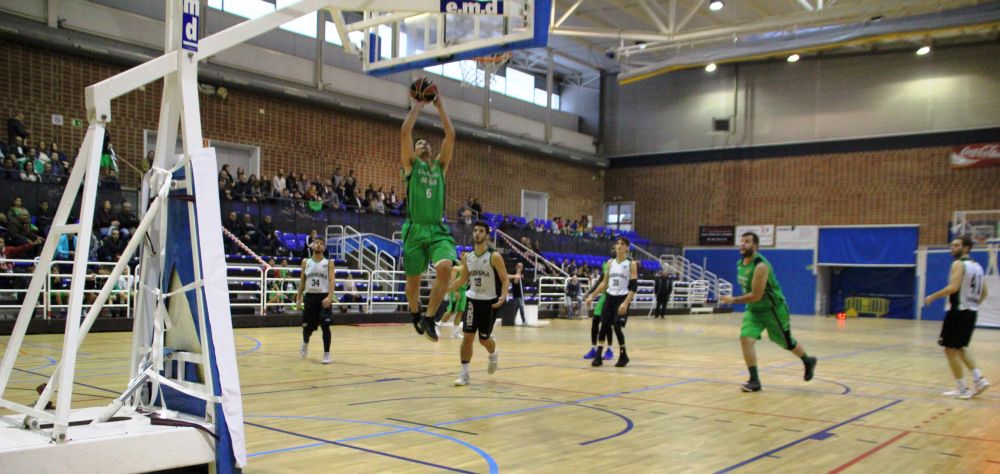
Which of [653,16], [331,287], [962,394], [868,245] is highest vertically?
[653,16]

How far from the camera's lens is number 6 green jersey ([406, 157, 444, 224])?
6.83 meters

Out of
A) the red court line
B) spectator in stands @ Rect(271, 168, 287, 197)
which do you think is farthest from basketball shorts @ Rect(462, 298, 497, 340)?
spectator in stands @ Rect(271, 168, 287, 197)

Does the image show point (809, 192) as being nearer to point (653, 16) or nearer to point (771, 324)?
point (653, 16)

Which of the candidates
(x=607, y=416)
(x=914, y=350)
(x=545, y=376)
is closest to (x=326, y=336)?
(x=545, y=376)

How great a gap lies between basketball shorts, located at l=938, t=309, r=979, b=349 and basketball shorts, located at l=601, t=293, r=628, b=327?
4093 mm

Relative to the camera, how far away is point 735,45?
29422mm

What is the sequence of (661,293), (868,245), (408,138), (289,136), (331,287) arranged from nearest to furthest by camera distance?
(408,138)
(331,287)
(289,136)
(661,293)
(868,245)

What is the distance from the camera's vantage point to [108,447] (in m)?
3.74

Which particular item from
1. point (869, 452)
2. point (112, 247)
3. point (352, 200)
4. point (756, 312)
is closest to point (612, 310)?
point (756, 312)

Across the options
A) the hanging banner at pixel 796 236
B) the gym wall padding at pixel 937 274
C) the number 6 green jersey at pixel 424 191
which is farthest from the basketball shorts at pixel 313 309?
the hanging banner at pixel 796 236

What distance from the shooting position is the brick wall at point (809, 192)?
3122 cm

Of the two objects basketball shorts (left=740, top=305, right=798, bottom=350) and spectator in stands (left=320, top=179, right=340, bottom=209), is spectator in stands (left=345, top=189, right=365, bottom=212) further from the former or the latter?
basketball shorts (left=740, top=305, right=798, bottom=350)

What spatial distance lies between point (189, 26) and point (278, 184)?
18.4 m

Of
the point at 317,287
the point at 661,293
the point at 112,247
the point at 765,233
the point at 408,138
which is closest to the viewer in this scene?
the point at 408,138
